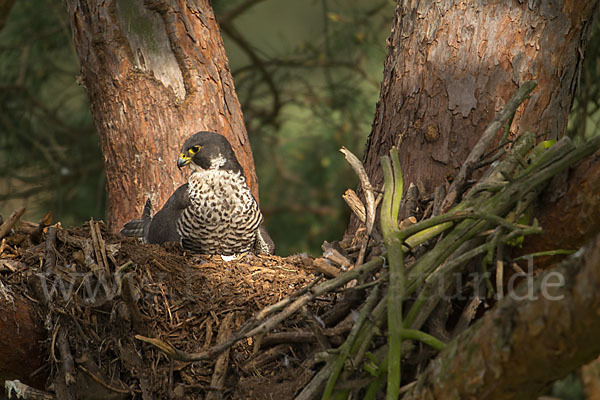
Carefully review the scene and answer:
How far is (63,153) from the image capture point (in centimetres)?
554

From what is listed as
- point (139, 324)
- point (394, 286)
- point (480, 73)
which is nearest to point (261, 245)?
point (139, 324)

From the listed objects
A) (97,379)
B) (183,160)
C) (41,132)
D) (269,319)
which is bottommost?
(97,379)

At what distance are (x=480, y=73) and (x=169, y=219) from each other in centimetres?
174

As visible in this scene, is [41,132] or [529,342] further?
[41,132]

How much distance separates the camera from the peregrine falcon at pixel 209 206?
3.44 metres

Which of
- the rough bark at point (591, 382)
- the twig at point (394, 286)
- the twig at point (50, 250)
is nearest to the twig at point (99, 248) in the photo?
the twig at point (50, 250)

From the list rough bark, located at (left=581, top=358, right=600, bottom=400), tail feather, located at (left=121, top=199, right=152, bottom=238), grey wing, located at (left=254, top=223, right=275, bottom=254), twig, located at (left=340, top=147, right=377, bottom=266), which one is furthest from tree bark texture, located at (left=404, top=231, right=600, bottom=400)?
rough bark, located at (left=581, top=358, right=600, bottom=400)

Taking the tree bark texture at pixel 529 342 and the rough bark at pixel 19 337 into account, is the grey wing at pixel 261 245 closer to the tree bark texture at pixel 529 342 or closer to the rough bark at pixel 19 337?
the rough bark at pixel 19 337

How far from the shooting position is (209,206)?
3.44 meters

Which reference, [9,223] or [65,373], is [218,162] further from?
[65,373]

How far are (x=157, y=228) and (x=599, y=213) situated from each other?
233cm

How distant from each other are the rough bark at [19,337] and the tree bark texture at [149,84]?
148 centimetres

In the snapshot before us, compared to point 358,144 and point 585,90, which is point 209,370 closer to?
point 585,90

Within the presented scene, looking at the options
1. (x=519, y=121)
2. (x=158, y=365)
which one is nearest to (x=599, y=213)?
(x=519, y=121)
